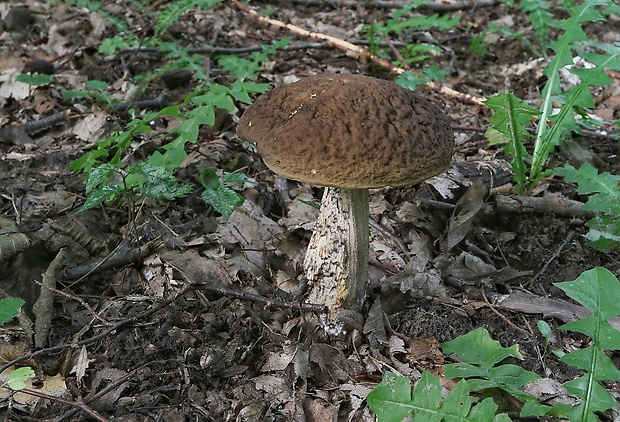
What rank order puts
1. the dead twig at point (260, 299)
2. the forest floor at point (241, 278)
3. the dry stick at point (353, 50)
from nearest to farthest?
Result: 1. the forest floor at point (241, 278)
2. the dead twig at point (260, 299)
3. the dry stick at point (353, 50)

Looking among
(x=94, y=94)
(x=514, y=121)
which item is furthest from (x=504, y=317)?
(x=94, y=94)

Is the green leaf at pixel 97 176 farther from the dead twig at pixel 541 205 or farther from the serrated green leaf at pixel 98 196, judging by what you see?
the dead twig at pixel 541 205

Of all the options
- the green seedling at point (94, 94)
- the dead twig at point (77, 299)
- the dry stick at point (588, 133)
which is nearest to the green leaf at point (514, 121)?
the dry stick at point (588, 133)

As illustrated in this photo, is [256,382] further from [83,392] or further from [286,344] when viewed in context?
[83,392]

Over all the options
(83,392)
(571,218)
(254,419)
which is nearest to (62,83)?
(83,392)

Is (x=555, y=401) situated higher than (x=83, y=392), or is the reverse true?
(x=83, y=392)

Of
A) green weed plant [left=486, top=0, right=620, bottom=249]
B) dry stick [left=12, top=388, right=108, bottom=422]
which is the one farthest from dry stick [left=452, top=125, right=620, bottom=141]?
dry stick [left=12, top=388, right=108, bottom=422]
